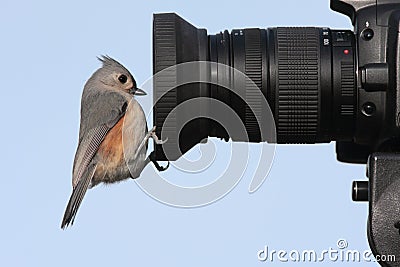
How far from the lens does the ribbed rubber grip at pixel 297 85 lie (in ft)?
8.16

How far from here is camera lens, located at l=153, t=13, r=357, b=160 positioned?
2469 mm

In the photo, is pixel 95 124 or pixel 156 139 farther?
pixel 95 124

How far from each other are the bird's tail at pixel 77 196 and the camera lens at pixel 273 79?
432 mm

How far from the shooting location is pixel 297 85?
249 centimetres

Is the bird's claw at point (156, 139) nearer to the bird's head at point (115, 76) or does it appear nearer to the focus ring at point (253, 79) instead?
the focus ring at point (253, 79)

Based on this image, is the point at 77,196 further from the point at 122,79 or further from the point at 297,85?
the point at 297,85

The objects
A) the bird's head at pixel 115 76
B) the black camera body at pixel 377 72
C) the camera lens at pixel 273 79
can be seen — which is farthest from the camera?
the bird's head at pixel 115 76

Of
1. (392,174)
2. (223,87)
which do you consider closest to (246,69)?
(223,87)

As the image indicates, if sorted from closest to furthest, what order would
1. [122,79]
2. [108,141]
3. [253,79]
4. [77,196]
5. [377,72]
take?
[377,72] < [253,79] < [77,196] < [108,141] < [122,79]

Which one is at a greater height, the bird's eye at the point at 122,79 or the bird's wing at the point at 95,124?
the bird's eye at the point at 122,79

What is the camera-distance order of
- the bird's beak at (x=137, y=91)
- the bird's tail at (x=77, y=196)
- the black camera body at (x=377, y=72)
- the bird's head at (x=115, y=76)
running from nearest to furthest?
the black camera body at (x=377, y=72)
the bird's tail at (x=77, y=196)
the bird's beak at (x=137, y=91)
the bird's head at (x=115, y=76)

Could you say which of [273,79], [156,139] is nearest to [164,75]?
[156,139]

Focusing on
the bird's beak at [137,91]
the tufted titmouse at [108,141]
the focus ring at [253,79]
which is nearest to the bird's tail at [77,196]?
the tufted titmouse at [108,141]

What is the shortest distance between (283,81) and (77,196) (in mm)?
809
